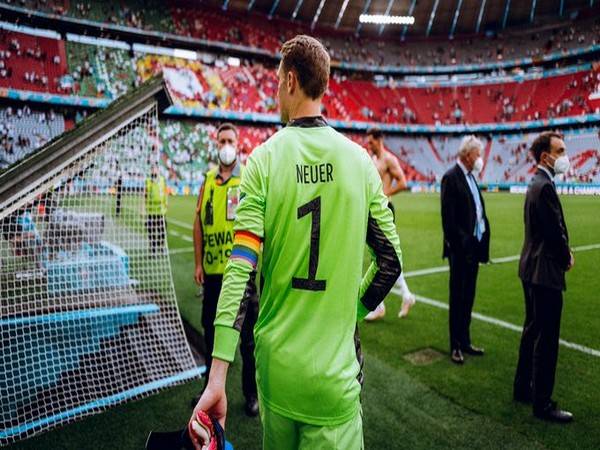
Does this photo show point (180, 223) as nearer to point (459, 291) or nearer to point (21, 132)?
point (21, 132)

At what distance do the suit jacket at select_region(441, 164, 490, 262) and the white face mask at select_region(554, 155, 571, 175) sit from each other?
105cm

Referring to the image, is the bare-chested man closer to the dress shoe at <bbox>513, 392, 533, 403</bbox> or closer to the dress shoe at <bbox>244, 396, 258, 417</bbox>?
the dress shoe at <bbox>513, 392, 533, 403</bbox>

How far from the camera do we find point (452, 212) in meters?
4.25

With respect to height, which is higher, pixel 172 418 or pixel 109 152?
pixel 109 152

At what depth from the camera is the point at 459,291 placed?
14.1 feet

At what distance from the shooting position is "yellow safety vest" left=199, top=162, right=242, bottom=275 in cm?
339

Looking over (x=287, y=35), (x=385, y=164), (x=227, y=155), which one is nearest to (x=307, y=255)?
(x=227, y=155)

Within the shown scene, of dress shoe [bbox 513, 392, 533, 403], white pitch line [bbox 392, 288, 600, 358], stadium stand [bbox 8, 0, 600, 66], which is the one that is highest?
stadium stand [bbox 8, 0, 600, 66]

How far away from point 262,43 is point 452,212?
41.1m

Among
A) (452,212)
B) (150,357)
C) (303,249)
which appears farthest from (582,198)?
(150,357)

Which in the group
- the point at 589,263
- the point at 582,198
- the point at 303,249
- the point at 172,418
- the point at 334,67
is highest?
Answer: the point at 334,67

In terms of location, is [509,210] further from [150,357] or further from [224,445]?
[224,445]

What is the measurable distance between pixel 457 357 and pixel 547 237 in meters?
1.68

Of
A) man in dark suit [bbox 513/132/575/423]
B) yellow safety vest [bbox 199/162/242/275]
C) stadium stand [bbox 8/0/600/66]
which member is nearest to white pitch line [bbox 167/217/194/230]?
yellow safety vest [bbox 199/162/242/275]
